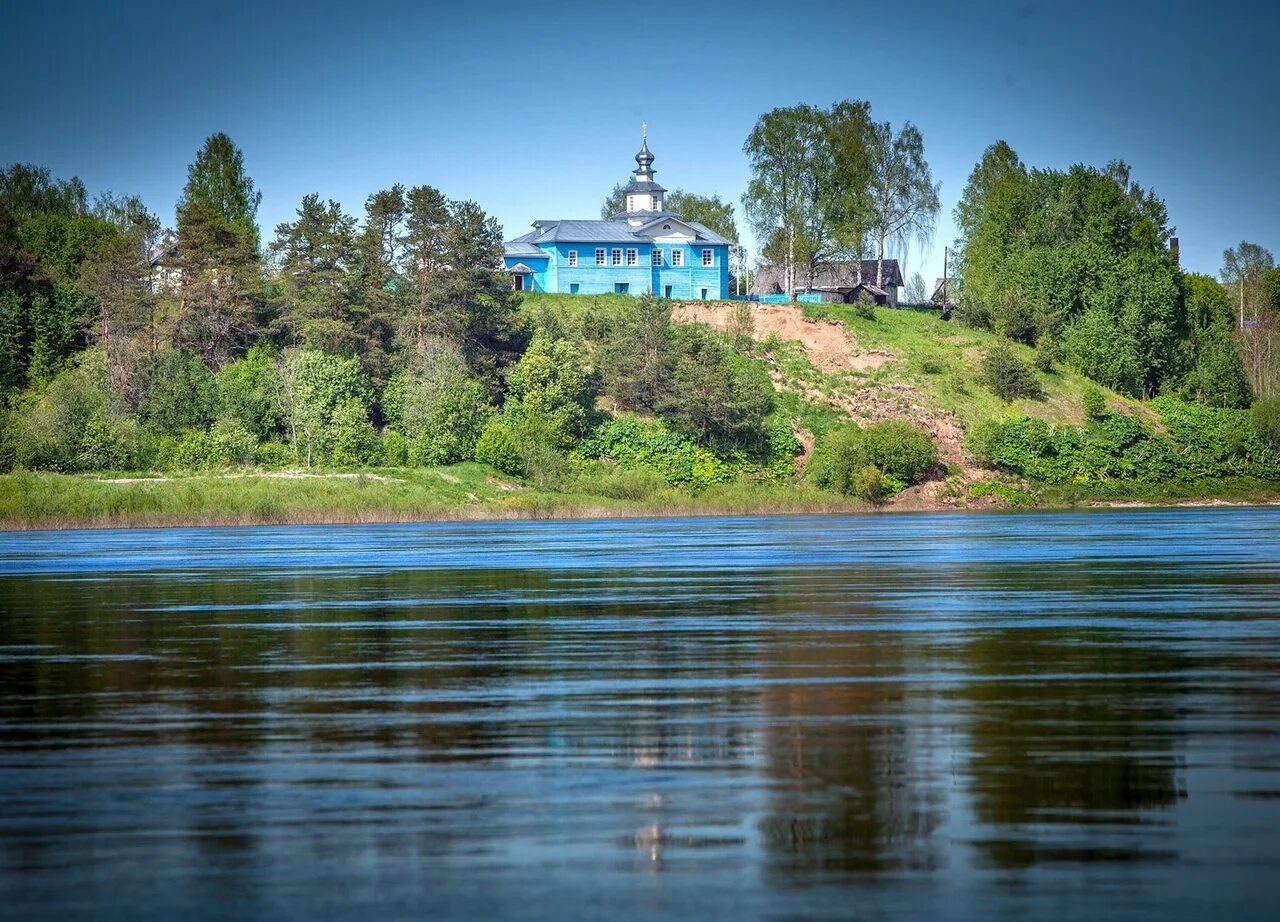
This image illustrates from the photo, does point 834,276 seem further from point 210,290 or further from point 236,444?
point 236,444

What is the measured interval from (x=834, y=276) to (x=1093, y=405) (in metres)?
40.7

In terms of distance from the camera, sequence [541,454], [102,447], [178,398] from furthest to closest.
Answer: [178,398] → [541,454] → [102,447]

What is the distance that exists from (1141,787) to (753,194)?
132m

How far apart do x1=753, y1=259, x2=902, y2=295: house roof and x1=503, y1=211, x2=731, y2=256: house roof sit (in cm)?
1358

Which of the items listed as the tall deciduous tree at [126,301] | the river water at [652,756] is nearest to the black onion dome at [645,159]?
the tall deciduous tree at [126,301]

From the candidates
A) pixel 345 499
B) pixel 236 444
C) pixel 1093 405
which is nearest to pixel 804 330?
pixel 1093 405

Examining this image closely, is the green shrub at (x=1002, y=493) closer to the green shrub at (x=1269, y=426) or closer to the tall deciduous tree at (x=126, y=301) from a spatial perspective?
the green shrub at (x=1269, y=426)

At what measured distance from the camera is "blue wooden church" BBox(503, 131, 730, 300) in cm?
13488

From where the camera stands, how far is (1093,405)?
113000 mm

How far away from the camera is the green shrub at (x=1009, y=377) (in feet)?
378

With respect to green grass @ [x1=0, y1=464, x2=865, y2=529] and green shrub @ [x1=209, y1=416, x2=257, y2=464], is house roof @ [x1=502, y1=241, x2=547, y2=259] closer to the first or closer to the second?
green grass @ [x1=0, y1=464, x2=865, y2=529]

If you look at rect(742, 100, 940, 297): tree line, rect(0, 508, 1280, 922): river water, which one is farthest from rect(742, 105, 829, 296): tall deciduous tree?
rect(0, 508, 1280, 922): river water

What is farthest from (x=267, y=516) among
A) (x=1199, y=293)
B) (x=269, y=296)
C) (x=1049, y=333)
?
(x=1199, y=293)

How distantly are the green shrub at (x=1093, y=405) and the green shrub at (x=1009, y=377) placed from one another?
314 cm
